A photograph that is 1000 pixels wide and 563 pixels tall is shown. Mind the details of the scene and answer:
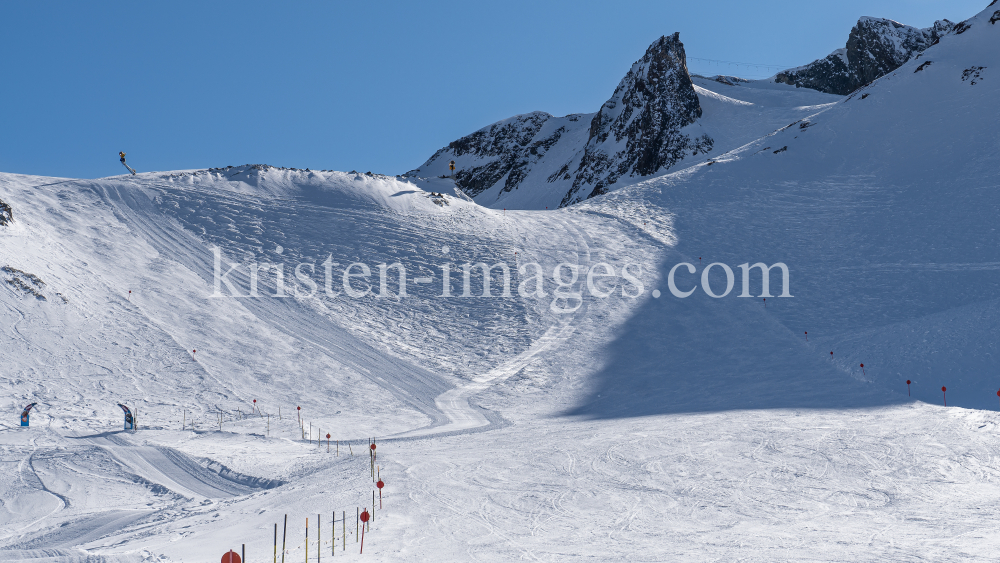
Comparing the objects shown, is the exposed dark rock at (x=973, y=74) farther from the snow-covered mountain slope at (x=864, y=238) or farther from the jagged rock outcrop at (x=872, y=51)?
the jagged rock outcrop at (x=872, y=51)

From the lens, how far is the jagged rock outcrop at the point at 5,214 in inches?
1215

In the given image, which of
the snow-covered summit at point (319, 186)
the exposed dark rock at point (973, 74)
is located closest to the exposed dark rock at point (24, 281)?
the snow-covered summit at point (319, 186)

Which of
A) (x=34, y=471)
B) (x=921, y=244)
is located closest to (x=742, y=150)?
(x=921, y=244)

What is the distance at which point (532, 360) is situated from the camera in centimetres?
2842

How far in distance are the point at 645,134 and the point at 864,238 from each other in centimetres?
4215

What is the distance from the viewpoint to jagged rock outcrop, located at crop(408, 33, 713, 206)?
244 ft

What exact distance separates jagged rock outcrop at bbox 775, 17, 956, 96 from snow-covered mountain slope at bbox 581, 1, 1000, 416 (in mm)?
36652

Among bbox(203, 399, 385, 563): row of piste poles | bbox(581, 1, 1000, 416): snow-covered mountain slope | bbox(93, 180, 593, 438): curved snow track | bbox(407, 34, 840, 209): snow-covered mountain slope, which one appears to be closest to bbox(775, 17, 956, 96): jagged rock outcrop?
bbox(407, 34, 840, 209): snow-covered mountain slope

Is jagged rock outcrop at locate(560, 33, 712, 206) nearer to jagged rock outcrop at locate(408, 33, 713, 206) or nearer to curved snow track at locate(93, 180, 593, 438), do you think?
jagged rock outcrop at locate(408, 33, 713, 206)

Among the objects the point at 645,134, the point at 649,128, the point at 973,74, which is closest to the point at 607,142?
the point at 645,134

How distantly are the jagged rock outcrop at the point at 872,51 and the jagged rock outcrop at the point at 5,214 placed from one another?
100383 millimetres

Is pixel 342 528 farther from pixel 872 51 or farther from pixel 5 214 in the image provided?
pixel 872 51

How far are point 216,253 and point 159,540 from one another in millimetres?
26696

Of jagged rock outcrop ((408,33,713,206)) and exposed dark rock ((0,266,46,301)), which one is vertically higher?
jagged rock outcrop ((408,33,713,206))
